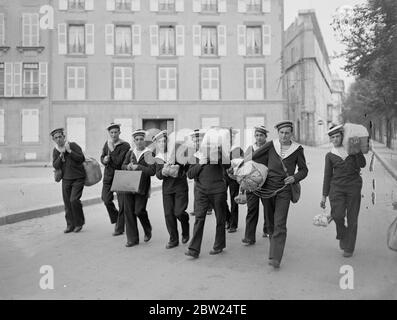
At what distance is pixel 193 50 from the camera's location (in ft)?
99.4

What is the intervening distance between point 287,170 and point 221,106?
990 inches

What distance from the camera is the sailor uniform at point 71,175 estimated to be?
25.5 ft

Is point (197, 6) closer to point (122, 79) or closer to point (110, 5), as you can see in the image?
point (110, 5)

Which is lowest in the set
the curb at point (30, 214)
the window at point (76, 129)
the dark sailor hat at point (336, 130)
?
the curb at point (30, 214)

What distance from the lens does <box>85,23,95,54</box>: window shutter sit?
29.7 meters

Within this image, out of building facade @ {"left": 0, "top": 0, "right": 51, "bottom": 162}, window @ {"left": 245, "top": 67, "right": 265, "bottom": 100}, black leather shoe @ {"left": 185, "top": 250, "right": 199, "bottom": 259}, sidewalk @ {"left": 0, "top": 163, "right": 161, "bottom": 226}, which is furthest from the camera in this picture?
window @ {"left": 245, "top": 67, "right": 265, "bottom": 100}

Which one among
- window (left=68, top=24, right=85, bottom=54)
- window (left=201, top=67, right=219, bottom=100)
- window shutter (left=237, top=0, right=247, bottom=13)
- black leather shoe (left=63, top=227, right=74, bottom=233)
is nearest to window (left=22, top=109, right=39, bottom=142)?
window (left=68, top=24, right=85, bottom=54)

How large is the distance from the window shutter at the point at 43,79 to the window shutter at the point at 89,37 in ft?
9.56

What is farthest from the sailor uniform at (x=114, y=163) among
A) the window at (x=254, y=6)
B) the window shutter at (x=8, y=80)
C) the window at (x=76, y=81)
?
the window at (x=254, y=6)

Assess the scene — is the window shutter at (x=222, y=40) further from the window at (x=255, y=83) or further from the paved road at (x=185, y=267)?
the paved road at (x=185, y=267)

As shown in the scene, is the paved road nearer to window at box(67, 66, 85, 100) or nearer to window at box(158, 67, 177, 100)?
window at box(158, 67, 177, 100)

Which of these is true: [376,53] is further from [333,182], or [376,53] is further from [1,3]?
[1,3]

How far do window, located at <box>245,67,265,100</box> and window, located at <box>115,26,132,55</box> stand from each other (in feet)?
26.6
